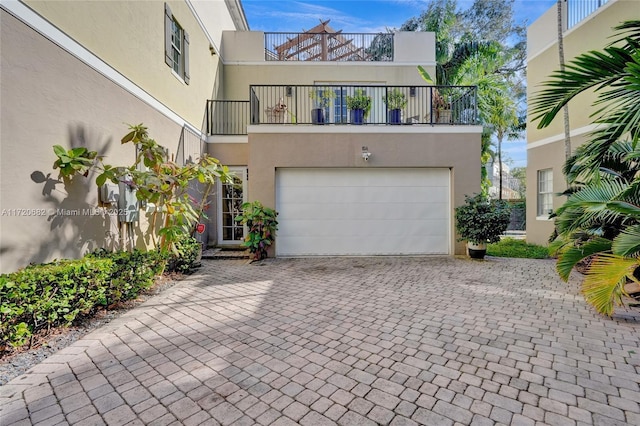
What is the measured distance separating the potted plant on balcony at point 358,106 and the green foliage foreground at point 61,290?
6012 mm

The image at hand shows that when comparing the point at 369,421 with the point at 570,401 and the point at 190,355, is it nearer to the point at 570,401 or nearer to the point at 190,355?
the point at 570,401

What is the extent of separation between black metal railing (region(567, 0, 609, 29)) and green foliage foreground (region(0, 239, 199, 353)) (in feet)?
40.0

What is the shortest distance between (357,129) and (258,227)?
354 cm

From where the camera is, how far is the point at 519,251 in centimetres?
901

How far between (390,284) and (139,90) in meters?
5.82

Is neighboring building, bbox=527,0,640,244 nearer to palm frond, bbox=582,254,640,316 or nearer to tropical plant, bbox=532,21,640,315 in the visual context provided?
tropical plant, bbox=532,21,640,315

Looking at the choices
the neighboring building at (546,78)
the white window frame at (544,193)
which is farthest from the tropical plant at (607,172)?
the white window frame at (544,193)

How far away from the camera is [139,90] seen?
5.81 m

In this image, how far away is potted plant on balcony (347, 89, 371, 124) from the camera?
8.27 m

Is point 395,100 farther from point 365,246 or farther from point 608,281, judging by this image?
point 608,281

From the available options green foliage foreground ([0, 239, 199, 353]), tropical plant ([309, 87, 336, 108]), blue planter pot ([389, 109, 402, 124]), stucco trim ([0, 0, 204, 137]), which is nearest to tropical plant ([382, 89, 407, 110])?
blue planter pot ([389, 109, 402, 124])

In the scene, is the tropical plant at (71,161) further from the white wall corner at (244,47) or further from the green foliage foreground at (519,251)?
the green foliage foreground at (519,251)

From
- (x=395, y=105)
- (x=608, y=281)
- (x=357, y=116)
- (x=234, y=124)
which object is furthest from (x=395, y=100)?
(x=608, y=281)

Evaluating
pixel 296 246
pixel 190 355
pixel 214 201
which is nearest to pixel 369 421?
pixel 190 355
